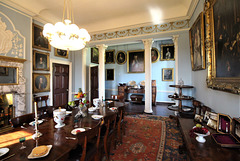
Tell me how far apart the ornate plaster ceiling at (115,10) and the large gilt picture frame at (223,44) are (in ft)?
6.29

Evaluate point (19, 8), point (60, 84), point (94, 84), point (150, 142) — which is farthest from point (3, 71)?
point (150, 142)

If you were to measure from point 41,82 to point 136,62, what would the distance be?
5.49 metres

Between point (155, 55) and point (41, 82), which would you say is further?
point (155, 55)

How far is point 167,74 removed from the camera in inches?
283

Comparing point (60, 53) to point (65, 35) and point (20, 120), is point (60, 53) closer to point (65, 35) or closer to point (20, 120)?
point (65, 35)

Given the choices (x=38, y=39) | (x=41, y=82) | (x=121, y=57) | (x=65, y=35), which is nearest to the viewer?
(x=65, y=35)

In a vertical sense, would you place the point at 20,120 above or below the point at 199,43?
below

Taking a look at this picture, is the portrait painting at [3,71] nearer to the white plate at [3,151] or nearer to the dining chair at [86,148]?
the white plate at [3,151]

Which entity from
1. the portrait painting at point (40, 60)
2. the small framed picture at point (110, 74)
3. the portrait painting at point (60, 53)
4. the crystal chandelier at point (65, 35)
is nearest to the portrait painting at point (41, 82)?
the portrait painting at point (40, 60)

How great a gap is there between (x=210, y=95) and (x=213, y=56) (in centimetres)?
101

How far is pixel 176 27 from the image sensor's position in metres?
4.69

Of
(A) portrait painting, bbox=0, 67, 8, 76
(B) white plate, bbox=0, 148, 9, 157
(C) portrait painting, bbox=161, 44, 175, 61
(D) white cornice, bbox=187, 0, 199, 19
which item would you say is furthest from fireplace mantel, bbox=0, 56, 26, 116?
(C) portrait painting, bbox=161, 44, 175, 61

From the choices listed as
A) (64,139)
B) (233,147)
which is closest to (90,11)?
(64,139)

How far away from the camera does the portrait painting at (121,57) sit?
8.08m
